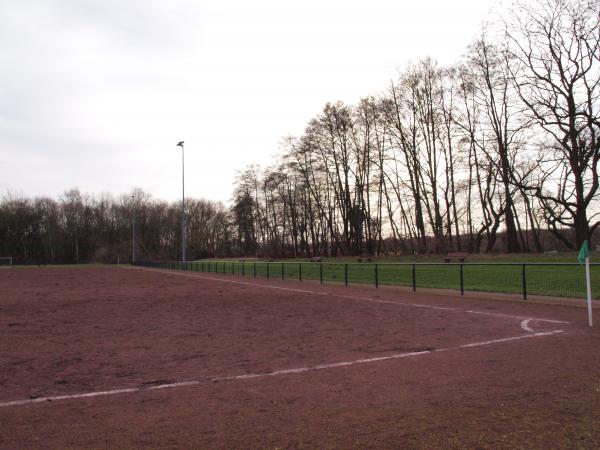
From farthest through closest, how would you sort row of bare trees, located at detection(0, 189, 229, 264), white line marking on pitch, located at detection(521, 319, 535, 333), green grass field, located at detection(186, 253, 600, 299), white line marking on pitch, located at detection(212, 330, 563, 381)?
row of bare trees, located at detection(0, 189, 229, 264), green grass field, located at detection(186, 253, 600, 299), white line marking on pitch, located at detection(521, 319, 535, 333), white line marking on pitch, located at detection(212, 330, 563, 381)

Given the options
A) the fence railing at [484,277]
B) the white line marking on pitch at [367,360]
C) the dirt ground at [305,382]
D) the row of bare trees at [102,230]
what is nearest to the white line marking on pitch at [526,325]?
the dirt ground at [305,382]

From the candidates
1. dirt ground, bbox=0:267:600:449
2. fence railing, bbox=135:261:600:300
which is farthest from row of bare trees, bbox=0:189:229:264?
dirt ground, bbox=0:267:600:449

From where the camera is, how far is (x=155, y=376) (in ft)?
20.5

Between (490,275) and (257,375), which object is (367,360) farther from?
(490,275)

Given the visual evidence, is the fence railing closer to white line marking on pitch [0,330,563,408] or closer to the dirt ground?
the dirt ground

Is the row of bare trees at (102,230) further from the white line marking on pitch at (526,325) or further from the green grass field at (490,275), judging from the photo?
the white line marking on pitch at (526,325)

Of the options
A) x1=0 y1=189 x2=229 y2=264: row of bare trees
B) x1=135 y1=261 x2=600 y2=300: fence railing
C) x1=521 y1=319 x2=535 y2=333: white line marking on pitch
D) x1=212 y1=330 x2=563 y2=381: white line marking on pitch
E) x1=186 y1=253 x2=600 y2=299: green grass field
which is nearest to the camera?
x1=212 y1=330 x2=563 y2=381: white line marking on pitch

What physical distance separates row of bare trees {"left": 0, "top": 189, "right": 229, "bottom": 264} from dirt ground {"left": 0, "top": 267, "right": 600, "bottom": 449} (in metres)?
83.7

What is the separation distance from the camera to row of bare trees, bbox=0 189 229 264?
96.3m

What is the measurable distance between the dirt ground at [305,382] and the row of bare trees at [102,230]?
83.7 metres

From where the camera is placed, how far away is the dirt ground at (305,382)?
405 centimetres

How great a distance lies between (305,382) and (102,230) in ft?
350

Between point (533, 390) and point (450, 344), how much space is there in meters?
2.94

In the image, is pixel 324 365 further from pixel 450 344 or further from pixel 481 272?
pixel 481 272
